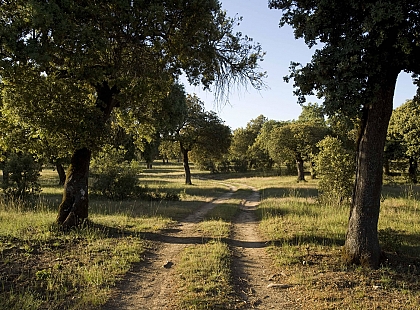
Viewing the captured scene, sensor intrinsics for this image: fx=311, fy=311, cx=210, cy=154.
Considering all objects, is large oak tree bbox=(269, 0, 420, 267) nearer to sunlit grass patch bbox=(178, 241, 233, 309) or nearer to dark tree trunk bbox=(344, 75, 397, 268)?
dark tree trunk bbox=(344, 75, 397, 268)

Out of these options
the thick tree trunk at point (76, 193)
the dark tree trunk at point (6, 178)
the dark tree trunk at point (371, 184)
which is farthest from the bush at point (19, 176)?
the dark tree trunk at point (371, 184)

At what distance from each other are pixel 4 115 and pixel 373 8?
9290 millimetres

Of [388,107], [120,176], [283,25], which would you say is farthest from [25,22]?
[120,176]

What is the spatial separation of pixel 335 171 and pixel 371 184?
9.12 m

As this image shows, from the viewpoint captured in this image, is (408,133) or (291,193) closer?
(291,193)

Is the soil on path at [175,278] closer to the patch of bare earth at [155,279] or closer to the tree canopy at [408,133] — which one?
the patch of bare earth at [155,279]

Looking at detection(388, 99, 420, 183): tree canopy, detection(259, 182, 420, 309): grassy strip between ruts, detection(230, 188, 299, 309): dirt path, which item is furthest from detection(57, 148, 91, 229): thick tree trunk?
detection(388, 99, 420, 183): tree canopy

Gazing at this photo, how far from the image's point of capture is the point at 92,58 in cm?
772

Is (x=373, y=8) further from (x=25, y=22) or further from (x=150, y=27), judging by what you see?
(x=25, y=22)

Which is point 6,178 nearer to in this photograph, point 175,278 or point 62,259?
point 62,259

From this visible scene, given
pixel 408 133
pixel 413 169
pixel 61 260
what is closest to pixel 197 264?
pixel 61 260

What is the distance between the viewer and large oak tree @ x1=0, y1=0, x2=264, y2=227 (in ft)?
22.7

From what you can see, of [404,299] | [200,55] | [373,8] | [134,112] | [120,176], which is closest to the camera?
[404,299]

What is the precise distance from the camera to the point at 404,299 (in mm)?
5227
